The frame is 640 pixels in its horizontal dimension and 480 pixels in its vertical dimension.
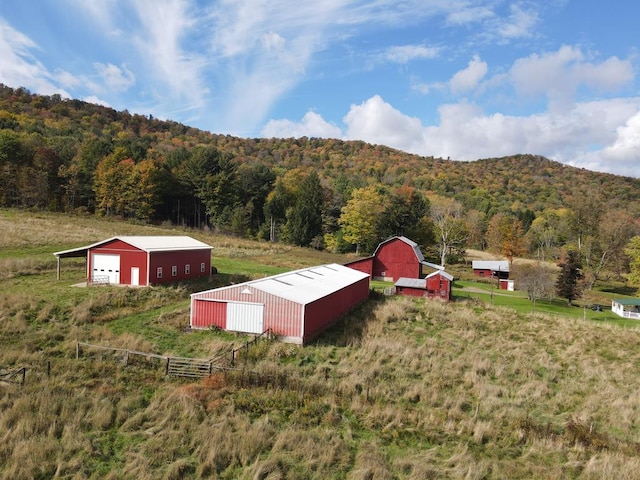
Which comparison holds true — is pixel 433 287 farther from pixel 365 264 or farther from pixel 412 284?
pixel 365 264

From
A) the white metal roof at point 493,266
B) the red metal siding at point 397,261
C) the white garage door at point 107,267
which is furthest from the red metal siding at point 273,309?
the white metal roof at point 493,266

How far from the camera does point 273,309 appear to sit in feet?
76.7

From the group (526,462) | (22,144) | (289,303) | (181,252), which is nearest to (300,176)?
(22,144)

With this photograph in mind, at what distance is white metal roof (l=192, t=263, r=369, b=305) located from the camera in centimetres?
2411

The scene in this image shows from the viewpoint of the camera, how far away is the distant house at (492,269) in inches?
2387

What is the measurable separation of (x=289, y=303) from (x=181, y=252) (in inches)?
619

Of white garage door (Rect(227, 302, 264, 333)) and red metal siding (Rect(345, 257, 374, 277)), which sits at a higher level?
red metal siding (Rect(345, 257, 374, 277))

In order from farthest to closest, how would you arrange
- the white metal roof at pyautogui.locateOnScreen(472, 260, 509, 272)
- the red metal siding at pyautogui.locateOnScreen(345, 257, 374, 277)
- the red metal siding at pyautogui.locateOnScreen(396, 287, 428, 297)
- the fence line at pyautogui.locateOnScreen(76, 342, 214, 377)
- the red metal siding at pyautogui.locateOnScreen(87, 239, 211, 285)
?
the white metal roof at pyautogui.locateOnScreen(472, 260, 509, 272) → the red metal siding at pyautogui.locateOnScreen(345, 257, 374, 277) → the red metal siding at pyautogui.locateOnScreen(396, 287, 428, 297) → the red metal siding at pyautogui.locateOnScreen(87, 239, 211, 285) → the fence line at pyautogui.locateOnScreen(76, 342, 214, 377)

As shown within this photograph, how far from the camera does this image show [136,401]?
45.3ft

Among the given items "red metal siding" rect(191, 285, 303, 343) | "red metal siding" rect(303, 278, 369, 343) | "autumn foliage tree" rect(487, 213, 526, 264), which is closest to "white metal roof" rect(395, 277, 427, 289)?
"red metal siding" rect(303, 278, 369, 343)

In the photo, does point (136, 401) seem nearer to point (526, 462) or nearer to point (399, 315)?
point (526, 462)

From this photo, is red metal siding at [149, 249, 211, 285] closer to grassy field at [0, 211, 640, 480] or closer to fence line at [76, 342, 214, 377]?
grassy field at [0, 211, 640, 480]

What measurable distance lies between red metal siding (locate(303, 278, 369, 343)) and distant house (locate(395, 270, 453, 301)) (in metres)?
6.18

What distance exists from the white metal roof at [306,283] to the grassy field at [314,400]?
97.6 inches
